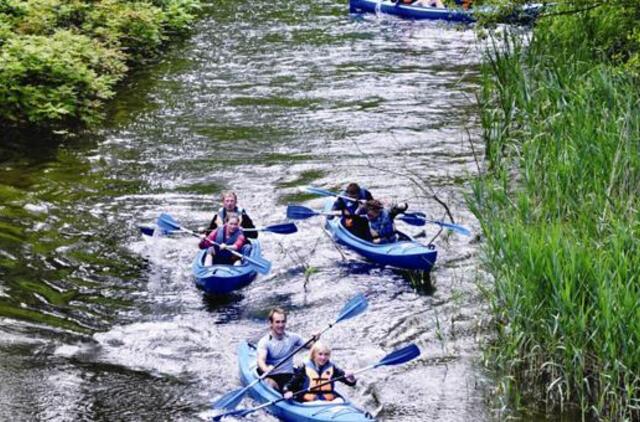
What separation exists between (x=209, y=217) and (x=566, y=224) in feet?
17.8

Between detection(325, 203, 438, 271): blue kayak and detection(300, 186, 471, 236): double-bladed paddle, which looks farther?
detection(300, 186, 471, 236): double-bladed paddle

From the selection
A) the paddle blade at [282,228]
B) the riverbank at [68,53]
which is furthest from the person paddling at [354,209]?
the riverbank at [68,53]

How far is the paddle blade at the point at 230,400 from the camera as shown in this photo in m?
8.46

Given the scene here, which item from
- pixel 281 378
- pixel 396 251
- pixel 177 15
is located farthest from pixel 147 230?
pixel 177 15

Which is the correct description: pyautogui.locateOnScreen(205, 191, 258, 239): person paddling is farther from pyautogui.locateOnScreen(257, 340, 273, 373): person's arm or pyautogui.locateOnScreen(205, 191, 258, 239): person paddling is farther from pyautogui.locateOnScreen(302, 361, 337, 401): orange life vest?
pyautogui.locateOnScreen(302, 361, 337, 401): orange life vest

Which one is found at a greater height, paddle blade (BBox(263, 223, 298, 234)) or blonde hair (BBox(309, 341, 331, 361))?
blonde hair (BBox(309, 341, 331, 361))

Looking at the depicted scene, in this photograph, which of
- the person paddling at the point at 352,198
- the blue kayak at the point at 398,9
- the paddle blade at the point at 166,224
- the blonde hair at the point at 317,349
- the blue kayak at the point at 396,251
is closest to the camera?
the blonde hair at the point at 317,349

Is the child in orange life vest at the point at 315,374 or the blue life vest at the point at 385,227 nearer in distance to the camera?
the child in orange life vest at the point at 315,374

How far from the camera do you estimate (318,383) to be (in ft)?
28.6

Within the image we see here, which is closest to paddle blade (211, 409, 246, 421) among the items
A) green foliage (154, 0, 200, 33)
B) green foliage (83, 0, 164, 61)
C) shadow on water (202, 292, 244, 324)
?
shadow on water (202, 292, 244, 324)

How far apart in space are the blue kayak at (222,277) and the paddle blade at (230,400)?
106 inches

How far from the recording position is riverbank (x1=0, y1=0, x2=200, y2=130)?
1562 centimetres

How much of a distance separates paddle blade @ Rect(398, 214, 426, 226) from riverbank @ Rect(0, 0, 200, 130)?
19.4ft

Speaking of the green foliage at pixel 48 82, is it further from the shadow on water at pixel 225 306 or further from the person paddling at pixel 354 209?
the shadow on water at pixel 225 306
